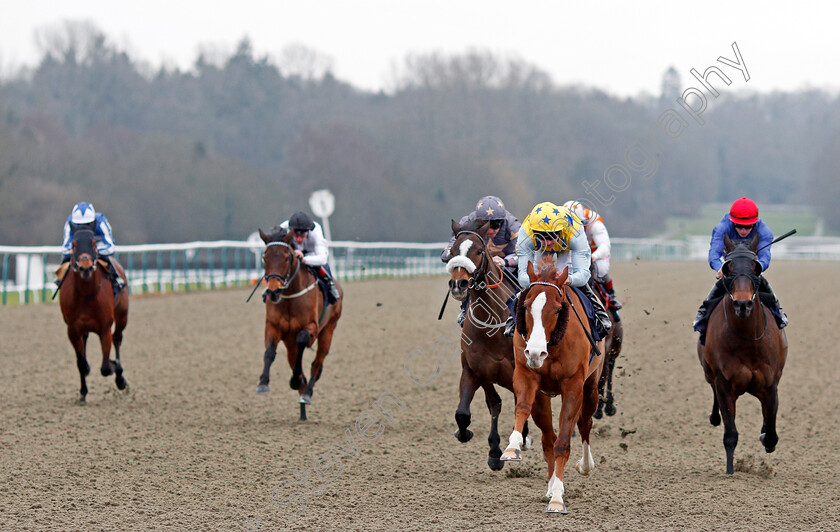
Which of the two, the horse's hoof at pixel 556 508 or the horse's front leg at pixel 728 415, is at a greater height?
the horse's front leg at pixel 728 415

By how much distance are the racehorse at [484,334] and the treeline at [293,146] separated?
29646 millimetres

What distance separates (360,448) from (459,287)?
2127 millimetres

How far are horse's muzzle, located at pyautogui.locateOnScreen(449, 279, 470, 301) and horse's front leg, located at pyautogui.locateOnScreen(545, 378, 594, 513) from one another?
0.82 metres

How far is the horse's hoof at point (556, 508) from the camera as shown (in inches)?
214

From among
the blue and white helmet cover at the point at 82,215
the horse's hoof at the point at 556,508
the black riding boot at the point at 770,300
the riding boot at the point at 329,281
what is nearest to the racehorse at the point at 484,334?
the horse's hoof at the point at 556,508

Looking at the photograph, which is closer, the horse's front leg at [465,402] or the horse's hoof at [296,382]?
the horse's front leg at [465,402]

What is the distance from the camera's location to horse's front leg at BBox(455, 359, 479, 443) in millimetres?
6452

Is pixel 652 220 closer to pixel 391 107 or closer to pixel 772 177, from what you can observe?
pixel 391 107

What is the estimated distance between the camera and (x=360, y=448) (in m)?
7.52

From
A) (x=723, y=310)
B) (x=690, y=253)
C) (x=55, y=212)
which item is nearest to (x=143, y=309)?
(x=723, y=310)

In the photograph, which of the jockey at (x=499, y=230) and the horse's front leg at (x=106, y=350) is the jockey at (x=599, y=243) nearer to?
the jockey at (x=499, y=230)

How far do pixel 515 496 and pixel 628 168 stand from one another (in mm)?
3592

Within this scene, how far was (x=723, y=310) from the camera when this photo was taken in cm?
682

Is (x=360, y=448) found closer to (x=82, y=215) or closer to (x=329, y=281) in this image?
(x=329, y=281)
